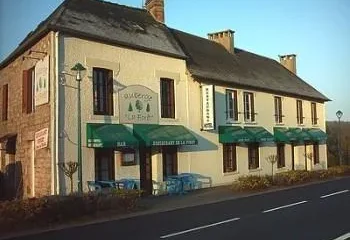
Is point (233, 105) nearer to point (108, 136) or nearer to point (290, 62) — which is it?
point (108, 136)

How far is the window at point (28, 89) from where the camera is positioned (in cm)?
1911

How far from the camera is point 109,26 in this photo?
1931cm

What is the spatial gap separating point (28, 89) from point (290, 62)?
25.0 m

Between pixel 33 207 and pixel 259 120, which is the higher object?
pixel 259 120

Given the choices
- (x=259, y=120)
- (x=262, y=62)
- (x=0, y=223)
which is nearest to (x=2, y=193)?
(x=0, y=223)

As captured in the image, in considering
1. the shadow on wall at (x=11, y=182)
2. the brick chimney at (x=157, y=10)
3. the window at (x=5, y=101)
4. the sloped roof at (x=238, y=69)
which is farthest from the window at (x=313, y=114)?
the shadow on wall at (x=11, y=182)

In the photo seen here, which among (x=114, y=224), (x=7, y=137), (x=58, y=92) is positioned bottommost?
(x=114, y=224)

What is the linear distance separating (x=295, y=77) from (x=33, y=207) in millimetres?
28320

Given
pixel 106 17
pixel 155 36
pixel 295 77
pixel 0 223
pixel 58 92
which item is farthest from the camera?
pixel 295 77

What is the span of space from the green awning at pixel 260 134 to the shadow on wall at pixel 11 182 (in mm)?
11875

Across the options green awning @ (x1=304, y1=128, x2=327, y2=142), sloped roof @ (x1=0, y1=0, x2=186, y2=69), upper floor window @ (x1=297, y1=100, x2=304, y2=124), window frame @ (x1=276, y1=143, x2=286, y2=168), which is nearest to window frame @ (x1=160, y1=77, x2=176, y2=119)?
sloped roof @ (x1=0, y1=0, x2=186, y2=69)

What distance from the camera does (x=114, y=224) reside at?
12.1m

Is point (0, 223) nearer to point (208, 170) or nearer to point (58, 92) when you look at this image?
point (58, 92)

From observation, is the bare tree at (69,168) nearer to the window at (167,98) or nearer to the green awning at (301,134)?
the window at (167,98)
